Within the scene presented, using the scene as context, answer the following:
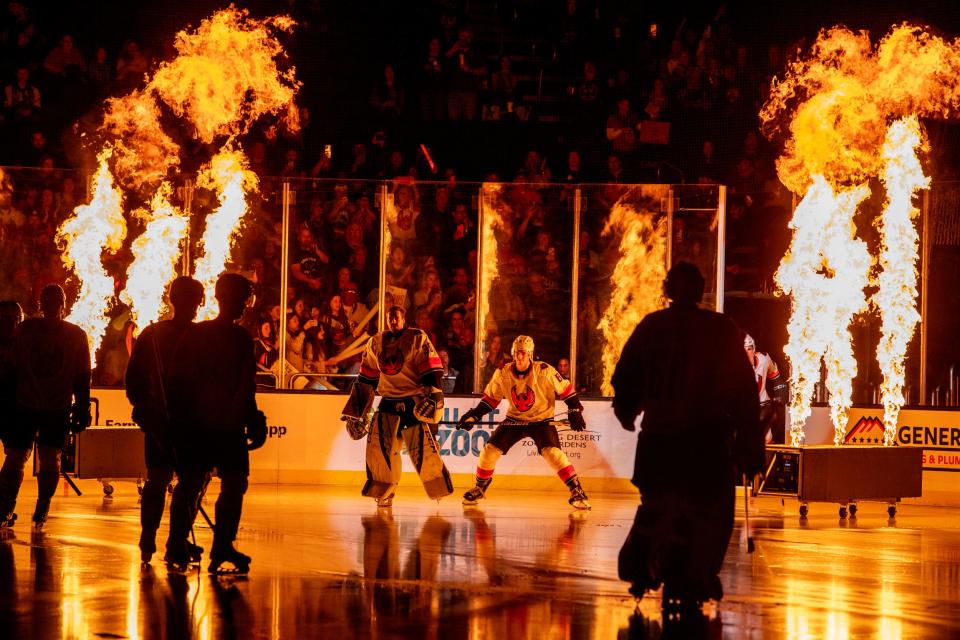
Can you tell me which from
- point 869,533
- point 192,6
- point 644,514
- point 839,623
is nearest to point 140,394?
point 644,514

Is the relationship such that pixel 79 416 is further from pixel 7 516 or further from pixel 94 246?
pixel 94 246

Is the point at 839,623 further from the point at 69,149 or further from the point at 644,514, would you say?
the point at 69,149

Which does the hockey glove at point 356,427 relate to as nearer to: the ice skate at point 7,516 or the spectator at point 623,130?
the ice skate at point 7,516

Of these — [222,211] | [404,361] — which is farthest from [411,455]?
[222,211]

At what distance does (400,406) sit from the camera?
1517cm

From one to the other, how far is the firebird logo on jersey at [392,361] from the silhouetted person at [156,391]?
18.7 ft

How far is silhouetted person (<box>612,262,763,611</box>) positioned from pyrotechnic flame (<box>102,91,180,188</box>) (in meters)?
11.6

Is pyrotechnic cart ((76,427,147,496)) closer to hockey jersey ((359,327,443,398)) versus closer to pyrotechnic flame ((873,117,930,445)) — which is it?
hockey jersey ((359,327,443,398))

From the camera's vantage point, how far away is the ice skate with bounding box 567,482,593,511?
15359mm

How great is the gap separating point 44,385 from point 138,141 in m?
8.35

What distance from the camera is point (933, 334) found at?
17.4 m

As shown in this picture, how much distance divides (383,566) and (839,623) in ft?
11.0

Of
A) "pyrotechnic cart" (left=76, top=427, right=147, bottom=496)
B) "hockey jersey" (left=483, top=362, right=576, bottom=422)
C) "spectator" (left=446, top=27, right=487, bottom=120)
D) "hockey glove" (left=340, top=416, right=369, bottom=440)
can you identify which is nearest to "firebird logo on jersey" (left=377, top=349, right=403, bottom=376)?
"hockey glove" (left=340, top=416, right=369, bottom=440)

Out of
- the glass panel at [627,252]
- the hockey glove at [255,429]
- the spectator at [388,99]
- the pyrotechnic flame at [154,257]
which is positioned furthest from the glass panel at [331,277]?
the hockey glove at [255,429]
